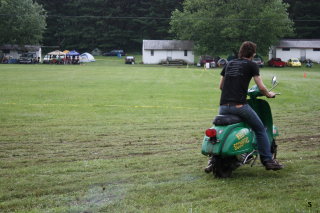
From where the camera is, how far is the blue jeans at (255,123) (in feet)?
19.8

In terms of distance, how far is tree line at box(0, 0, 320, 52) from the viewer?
6525 centimetres

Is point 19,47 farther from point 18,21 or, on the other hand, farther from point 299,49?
point 299,49

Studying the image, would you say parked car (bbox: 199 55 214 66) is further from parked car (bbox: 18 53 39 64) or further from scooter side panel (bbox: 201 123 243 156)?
scooter side panel (bbox: 201 123 243 156)

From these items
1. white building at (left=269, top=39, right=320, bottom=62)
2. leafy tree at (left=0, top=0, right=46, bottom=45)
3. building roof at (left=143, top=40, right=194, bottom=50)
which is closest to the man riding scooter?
building roof at (left=143, top=40, right=194, bottom=50)

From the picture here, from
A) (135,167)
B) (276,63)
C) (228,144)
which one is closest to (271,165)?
(228,144)

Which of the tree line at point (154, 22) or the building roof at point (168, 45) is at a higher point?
the tree line at point (154, 22)

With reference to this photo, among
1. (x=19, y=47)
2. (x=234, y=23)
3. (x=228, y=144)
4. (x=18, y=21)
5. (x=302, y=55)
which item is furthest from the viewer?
(x=302, y=55)

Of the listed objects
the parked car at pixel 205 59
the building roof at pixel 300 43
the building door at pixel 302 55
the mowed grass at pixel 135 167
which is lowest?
the mowed grass at pixel 135 167

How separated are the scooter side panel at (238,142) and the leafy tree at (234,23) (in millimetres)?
58528

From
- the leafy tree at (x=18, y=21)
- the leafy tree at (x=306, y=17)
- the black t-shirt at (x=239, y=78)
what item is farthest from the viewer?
the leafy tree at (x=306, y=17)

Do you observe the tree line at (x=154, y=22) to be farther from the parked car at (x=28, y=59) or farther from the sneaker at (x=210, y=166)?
the sneaker at (x=210, y=166)

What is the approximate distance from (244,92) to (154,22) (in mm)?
85811

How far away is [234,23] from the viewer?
214 ft

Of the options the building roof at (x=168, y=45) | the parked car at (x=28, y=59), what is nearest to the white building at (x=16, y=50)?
the parked car at (x=28, y=59)
